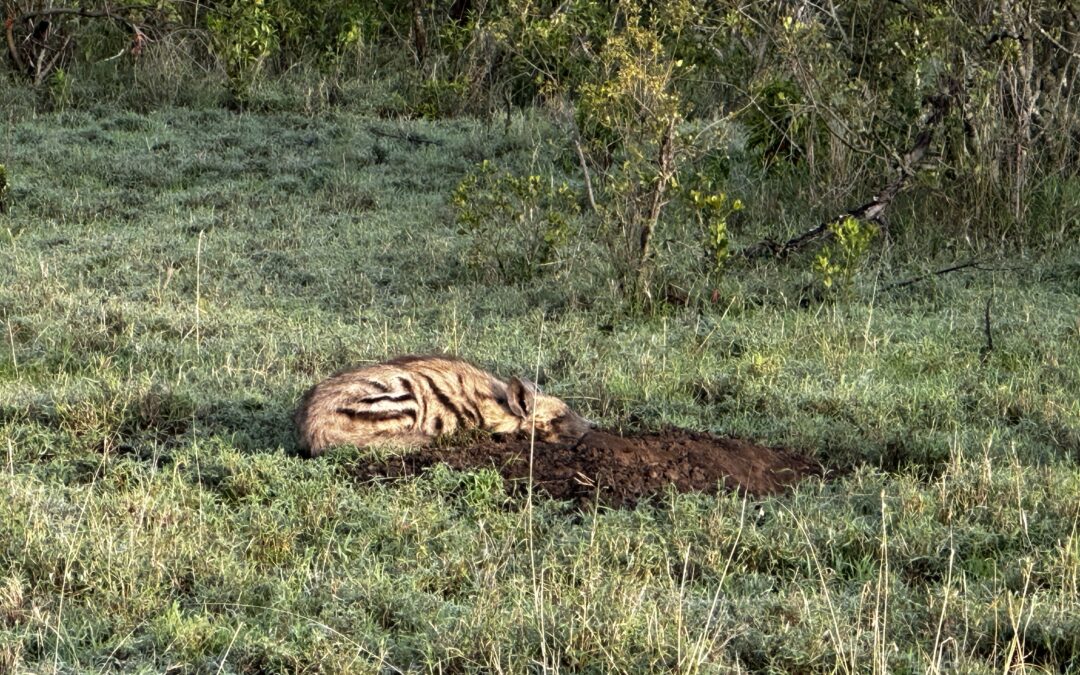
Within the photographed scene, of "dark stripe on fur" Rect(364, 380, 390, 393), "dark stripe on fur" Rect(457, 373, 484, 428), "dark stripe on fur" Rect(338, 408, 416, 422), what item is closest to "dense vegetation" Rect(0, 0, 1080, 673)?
"dark stripe on fur" Rect(338, 408, 416, 422)

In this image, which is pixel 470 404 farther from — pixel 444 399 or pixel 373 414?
pixel 373 414

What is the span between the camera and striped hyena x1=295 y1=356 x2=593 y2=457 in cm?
607

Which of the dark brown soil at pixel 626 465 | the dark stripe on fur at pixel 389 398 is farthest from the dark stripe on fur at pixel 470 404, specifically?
the dark stripe on fur at pixel 389 398

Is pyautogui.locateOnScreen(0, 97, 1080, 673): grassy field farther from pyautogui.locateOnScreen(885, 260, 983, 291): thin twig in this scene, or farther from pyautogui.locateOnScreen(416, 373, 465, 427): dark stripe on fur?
pyautogui.locateOnScreen(416, 373, 465, 427): dark stripe on fur

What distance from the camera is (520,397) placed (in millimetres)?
6402

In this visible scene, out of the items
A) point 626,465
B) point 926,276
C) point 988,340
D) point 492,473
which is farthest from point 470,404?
point 926,276

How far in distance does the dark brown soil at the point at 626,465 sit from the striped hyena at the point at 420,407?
0.14m

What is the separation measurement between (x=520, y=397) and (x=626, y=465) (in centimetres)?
72

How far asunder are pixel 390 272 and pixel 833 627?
597 cm

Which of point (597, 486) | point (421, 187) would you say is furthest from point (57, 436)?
point (421, 187)

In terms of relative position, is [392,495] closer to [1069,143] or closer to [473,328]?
[473,328]

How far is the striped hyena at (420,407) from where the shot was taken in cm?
607

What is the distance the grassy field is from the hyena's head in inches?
19.4

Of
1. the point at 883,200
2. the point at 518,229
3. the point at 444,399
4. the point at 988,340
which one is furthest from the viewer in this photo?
the point at 883,200
